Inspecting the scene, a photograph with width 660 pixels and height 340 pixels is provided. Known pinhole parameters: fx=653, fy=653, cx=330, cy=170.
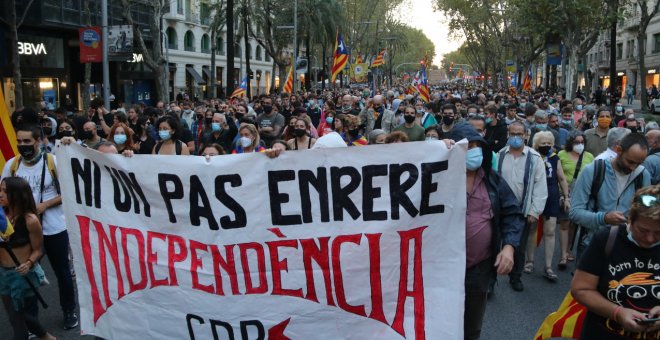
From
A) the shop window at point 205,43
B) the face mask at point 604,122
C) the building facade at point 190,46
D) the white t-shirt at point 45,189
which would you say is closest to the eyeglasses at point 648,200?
the white t-shirt at point 45,189

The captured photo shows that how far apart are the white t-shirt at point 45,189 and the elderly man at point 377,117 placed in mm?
7907

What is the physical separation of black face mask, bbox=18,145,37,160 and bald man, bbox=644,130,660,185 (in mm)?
5141

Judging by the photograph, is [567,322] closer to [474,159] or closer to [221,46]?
[474,159]

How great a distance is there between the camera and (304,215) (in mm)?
3752

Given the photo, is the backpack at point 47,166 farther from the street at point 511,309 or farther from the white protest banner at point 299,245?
the white protest banner at point 299,245

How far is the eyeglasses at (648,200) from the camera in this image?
275cm

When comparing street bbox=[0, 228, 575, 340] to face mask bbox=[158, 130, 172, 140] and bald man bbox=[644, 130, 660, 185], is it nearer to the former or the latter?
bald man bbox=[644, 130, 660, 185]

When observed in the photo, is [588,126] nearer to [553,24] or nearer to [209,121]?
[209,121]

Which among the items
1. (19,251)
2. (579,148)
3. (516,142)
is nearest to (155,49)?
(579,148)

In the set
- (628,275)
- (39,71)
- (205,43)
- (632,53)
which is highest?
(205,43)

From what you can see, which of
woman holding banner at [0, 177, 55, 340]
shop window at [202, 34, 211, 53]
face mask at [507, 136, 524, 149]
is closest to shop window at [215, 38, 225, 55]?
shop window at [202, 34, 211, 53]

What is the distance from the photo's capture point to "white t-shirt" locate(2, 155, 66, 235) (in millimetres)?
5156

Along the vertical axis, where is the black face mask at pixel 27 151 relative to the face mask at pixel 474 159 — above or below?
below

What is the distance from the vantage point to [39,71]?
26.6 metres
